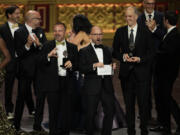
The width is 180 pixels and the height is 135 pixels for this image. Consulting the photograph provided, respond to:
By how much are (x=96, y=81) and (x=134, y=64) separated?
708mm

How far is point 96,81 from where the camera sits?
23.0 feet

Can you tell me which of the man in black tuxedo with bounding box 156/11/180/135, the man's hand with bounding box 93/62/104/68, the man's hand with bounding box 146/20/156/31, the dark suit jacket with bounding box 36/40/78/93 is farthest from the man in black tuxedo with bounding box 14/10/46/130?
the man in black tuxedo with bounding box 156/11/180/135

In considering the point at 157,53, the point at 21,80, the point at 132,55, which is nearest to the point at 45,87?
the point at 21,80

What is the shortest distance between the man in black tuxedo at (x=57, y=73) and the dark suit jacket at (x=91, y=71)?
0.21m

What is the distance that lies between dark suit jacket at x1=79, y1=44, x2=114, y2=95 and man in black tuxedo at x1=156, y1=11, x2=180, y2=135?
109 centimetres

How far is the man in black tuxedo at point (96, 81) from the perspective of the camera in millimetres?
7016

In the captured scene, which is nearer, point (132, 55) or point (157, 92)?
point (132, 55)

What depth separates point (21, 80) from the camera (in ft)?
25.7

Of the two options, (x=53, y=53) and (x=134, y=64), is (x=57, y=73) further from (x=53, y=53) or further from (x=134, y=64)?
(x=134, y=64)

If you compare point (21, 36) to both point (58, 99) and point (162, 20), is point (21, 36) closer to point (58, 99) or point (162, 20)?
point (58, 99)

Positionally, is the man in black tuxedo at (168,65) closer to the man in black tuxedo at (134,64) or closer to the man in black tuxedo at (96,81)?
the man in black tuxedo at (134,64)

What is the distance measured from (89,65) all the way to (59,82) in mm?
568

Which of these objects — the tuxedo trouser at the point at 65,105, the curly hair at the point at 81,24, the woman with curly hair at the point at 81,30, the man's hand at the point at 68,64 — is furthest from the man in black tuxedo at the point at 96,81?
the curly hair at the point at 81,24

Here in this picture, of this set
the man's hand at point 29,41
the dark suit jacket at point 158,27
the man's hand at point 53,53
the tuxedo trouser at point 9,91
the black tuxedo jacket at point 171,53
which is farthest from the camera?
the tuxedo trouser at point 9,91
